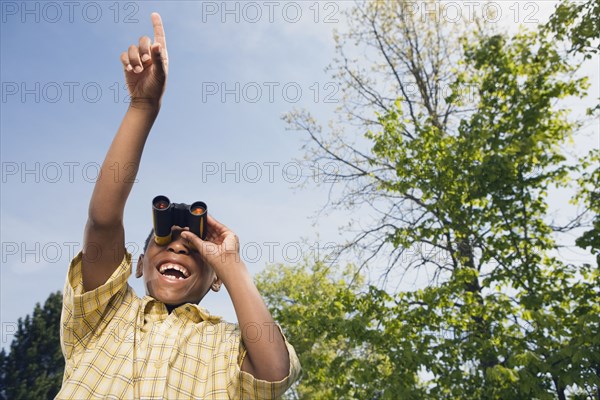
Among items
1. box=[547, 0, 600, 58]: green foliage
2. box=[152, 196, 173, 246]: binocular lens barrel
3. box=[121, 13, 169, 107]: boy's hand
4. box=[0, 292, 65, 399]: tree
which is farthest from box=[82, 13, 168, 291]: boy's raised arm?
box=[0, 292, 65, 399]: tree

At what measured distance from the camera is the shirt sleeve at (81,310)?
199 centimetres

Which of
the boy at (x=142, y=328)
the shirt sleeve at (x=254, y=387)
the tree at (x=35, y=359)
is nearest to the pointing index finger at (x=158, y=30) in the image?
the boy at (x=142, y=328)

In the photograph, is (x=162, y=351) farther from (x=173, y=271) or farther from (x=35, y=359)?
(x=35, y=359)

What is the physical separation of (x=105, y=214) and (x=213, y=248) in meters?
0.45

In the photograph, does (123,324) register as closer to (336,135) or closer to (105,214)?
(105,214)

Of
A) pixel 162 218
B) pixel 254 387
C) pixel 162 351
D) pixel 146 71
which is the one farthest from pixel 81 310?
pixel 146 71

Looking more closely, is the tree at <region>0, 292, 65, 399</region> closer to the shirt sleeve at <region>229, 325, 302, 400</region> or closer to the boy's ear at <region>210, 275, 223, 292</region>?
the boy's ear at <region>210, 275, 223, 292</region>

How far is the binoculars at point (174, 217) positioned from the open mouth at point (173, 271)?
0.11 m

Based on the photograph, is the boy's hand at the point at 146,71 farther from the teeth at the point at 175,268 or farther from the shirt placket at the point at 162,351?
the shirt placket at the point at 162,351

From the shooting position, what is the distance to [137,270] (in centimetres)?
269

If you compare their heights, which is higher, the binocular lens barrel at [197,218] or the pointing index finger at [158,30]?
the pointing index finger at [158,30]

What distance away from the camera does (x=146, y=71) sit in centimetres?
200

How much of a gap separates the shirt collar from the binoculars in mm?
276

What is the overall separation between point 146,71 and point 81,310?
96 centimetres
